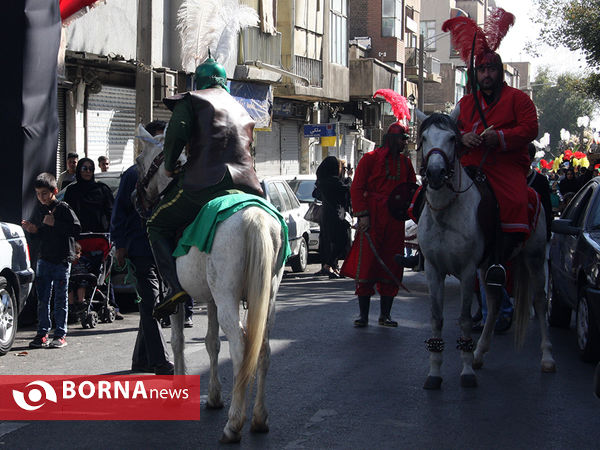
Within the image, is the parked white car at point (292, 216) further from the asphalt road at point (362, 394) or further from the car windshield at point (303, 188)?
the asphalt road at point (362, 394)

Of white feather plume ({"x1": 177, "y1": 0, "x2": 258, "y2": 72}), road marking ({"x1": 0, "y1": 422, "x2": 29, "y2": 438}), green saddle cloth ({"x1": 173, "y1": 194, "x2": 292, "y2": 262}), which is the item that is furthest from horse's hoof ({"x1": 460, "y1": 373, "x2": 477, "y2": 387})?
road marking ({"x1": 0, "y1": 422, "x2": 29, "y2": 438})

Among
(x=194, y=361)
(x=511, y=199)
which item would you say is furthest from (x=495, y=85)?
(x=194, y=361)

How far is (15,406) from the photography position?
262 inches

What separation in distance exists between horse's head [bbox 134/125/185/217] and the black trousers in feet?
2.37

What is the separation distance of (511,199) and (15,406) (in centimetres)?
440

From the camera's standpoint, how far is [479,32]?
848 centimetres

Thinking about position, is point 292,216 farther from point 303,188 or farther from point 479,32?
point 479,32

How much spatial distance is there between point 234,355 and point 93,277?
565 cm

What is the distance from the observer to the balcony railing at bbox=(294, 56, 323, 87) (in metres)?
32.3

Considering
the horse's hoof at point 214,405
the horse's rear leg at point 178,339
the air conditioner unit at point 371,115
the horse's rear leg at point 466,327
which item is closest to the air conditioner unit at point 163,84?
the horse's rear leg at point 466,327

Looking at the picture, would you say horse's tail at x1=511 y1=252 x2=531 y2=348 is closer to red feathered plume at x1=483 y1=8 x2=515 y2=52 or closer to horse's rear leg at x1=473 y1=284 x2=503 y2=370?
horse's rear leg at x1=473 y1=284 x2=503 y2=370

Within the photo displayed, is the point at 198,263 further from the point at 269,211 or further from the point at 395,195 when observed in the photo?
the point at 395,195

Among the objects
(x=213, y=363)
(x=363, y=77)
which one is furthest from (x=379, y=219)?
(x=363, y=77)

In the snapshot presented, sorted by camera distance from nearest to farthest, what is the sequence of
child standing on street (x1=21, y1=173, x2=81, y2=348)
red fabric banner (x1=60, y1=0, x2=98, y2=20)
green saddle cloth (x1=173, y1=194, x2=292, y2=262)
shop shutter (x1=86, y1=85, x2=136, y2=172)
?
green saddle cloth (x1=173, y1=194, x2=292, y2=262) < child standing on street (x1=21, y1=173, x2=81, y2=348) < red fabric banner (x1=60, y1=0, x2=98, y2=20) < shop shutter (x1=86, y1=85, x2=136, y2=172)
